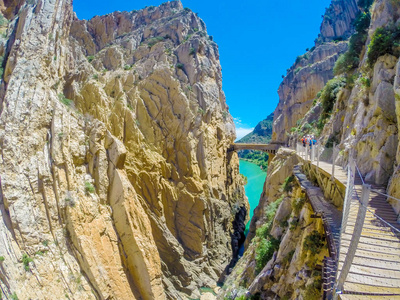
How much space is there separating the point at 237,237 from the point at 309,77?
2778 cm

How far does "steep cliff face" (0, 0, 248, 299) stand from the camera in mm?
13172

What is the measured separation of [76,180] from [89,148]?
7.50ft

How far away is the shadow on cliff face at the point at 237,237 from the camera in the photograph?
78.5ft

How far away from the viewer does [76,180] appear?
598 inches

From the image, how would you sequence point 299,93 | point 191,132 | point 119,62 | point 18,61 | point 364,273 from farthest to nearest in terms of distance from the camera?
point 299,93, point 119,62, point 191,132, point 18,61, point 364,273

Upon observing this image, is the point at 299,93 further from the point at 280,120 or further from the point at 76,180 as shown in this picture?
the point at 76,180

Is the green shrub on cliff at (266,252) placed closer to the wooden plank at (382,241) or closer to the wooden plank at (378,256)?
the wooden plank at (382,241)

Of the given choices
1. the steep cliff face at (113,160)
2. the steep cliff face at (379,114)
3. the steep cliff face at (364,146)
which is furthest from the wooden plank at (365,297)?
the steep cliff face at (113,160)

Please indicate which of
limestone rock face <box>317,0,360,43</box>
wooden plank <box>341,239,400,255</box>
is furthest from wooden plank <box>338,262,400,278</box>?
limestone rock face <box>317,0,360,43</box>

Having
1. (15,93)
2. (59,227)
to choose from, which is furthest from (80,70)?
(59,227)

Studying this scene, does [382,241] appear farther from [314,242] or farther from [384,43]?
[384,43]

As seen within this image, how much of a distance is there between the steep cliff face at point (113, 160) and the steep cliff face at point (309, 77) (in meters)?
13.2

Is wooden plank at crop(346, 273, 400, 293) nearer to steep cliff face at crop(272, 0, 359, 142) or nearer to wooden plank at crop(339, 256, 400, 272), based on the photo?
wooden plank at crop(339, 256, 400, 272)

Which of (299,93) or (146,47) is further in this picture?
(299,93)
